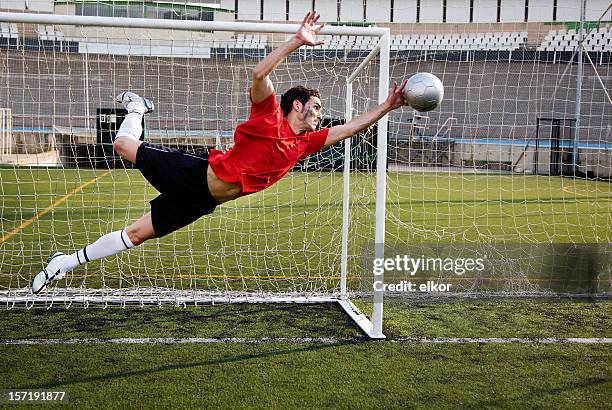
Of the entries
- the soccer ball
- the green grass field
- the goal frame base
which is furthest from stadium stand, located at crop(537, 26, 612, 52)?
the soccer ball

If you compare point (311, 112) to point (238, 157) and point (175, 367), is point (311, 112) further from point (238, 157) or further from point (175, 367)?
point (175, 367)

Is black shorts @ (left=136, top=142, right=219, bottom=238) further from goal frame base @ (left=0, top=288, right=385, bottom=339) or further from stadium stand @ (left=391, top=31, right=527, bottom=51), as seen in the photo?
stadium stand @ (left=391, top=31, right=527, bottom=51)

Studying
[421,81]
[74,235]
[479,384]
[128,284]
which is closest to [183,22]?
[421,81]

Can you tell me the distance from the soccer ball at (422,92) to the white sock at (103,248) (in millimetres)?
2396

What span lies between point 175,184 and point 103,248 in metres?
0.93

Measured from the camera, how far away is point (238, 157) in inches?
170

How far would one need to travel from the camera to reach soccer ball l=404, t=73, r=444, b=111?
14.8ft

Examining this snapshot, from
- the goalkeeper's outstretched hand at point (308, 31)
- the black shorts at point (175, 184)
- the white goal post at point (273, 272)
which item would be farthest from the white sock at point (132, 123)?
the goalkeeper's outstretched hand at point (308, 31)

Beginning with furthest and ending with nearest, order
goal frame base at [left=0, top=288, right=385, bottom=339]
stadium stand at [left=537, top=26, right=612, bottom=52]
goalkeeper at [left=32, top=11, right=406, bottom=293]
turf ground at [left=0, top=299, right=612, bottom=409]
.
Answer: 1. stadium stand at [left=537, top=26, right=612, bottom=52]
2. goal frame base at [left=0, top=288, right=385, bottom=339]
3. goalkeeper at [left=32, top=11, right=406, bottom=293]
4. turf ground at [left=0, top=299, right=612, bottom=409]

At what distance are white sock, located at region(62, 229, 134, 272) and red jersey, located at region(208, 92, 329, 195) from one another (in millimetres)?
1005

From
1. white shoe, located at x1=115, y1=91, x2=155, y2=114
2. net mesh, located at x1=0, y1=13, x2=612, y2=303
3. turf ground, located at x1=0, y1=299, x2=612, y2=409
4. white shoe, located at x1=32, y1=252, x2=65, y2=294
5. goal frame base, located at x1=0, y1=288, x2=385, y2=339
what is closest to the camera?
turf ground, located at x1=0, y1=299, x2=612, y2=409

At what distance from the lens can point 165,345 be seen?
495 centimetres

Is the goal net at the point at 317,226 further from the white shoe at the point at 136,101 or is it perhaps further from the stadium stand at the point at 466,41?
the stadium stand at the point at 466,41

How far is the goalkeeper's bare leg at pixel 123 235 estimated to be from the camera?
466cm
